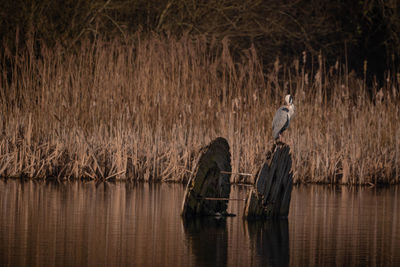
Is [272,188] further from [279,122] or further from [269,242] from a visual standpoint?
[279,122]

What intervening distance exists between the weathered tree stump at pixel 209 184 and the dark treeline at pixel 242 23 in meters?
8.37

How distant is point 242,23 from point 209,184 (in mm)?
11169

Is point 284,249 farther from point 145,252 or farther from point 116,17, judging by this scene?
point 116,17

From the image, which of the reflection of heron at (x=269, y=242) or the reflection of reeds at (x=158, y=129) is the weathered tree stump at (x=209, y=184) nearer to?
the reflection of heron at (x=269, y=242)

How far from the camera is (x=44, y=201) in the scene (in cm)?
834

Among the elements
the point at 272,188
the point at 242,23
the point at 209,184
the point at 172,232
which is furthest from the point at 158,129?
the point at 242,23

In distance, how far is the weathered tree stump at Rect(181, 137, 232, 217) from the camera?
24.5ft

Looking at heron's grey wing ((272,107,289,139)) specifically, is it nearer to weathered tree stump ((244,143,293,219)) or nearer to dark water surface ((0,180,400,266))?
dark water surface ((0,180,400,266))

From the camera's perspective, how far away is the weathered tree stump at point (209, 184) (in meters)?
7.46

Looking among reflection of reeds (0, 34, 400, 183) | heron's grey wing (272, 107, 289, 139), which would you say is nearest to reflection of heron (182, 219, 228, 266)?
heron's grey wing (272, 107, 289, 139)

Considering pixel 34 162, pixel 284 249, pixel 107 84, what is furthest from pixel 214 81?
pixel 284 249

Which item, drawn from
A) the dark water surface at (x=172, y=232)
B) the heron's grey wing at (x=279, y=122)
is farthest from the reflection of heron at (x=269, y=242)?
the heron's grey wing at (x=279, y=122)

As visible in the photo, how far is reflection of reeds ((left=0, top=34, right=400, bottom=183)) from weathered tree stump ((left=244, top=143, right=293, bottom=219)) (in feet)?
11.4

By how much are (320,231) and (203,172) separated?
120cm
